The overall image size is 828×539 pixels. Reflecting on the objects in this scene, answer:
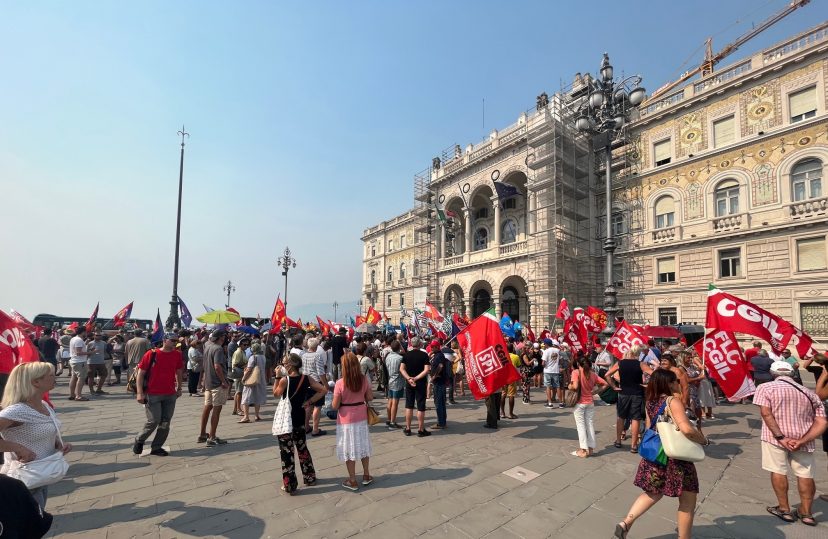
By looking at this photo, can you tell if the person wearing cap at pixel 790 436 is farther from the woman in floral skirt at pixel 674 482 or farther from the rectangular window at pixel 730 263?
the rectangular window at pixel 730 263

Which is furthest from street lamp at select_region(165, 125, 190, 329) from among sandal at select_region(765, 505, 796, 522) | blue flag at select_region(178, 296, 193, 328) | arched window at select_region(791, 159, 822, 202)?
arched window at select_region(791, 159, 822, 202)

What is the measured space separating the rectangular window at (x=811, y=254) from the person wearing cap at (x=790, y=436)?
728 inches

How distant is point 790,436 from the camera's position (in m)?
4.07

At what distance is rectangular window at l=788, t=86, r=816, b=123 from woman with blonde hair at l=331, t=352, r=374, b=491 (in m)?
24.1

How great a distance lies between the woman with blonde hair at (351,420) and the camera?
A: 15.6ft

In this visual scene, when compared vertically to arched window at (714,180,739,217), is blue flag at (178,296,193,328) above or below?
below

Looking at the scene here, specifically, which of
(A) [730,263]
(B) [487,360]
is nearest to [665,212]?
(A) [730,263]

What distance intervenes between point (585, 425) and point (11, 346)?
26.4 feet

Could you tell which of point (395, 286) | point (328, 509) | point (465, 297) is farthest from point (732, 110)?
point (395, 286)

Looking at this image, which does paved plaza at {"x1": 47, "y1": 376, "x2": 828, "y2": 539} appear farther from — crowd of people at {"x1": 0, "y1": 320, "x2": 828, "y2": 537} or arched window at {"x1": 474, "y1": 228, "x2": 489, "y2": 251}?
arched window at {"x1": 474, "y1": 228, "x2": 489, "y2": 251}

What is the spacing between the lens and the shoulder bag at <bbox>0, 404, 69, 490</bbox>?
2908 millimetres

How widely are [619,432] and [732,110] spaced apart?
2210 centimetres

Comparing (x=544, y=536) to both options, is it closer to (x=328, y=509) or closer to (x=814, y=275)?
(x=328, y=509)

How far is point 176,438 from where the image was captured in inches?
274
